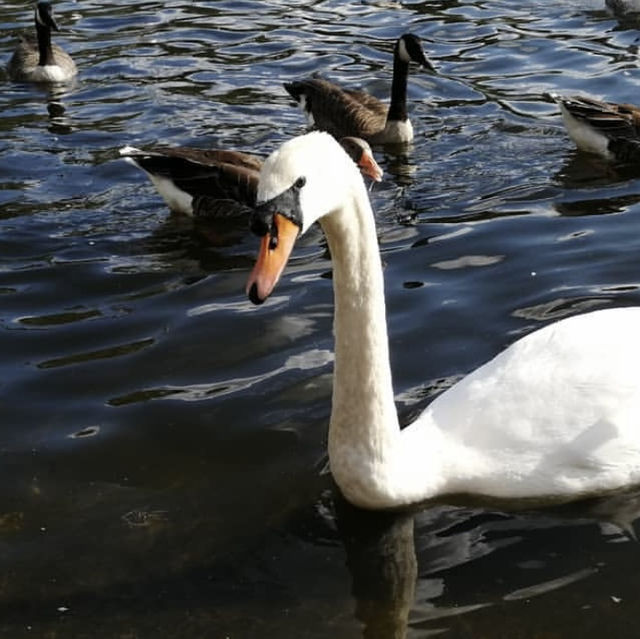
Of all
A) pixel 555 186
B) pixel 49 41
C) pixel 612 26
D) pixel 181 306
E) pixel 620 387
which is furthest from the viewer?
pixel 612 26

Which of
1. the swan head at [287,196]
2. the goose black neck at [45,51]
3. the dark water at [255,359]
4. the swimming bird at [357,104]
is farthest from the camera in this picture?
the goose black neck at [45,51]

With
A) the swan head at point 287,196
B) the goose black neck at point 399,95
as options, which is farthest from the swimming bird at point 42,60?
the swan head at point 287,196

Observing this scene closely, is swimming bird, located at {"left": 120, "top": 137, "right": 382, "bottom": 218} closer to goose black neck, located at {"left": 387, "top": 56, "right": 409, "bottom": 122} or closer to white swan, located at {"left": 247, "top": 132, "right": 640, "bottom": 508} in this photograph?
goose black neck, located at {"left": 387, "top": 56, "right": 409, "bottom": 122}

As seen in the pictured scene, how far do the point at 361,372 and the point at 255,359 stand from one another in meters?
2.08

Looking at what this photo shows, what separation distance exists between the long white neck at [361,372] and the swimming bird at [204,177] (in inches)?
196

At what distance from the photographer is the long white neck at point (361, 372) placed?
5180mm

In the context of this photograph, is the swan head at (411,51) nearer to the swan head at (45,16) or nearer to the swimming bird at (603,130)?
the swimming bird at (603,130)

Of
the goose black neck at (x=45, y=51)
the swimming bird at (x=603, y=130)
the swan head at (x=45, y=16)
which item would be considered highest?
the swan head at (x=45, y=16)

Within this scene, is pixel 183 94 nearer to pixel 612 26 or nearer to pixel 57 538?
pixel 612 26

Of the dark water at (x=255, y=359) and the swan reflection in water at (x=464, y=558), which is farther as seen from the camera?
the dark water at (x=255, y=359)

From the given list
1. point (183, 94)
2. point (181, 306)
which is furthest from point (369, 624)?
point (183, 94)

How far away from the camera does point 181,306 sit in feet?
27.6

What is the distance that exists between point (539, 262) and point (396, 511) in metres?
3.45

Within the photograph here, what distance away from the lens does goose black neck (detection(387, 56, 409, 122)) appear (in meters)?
12.6
